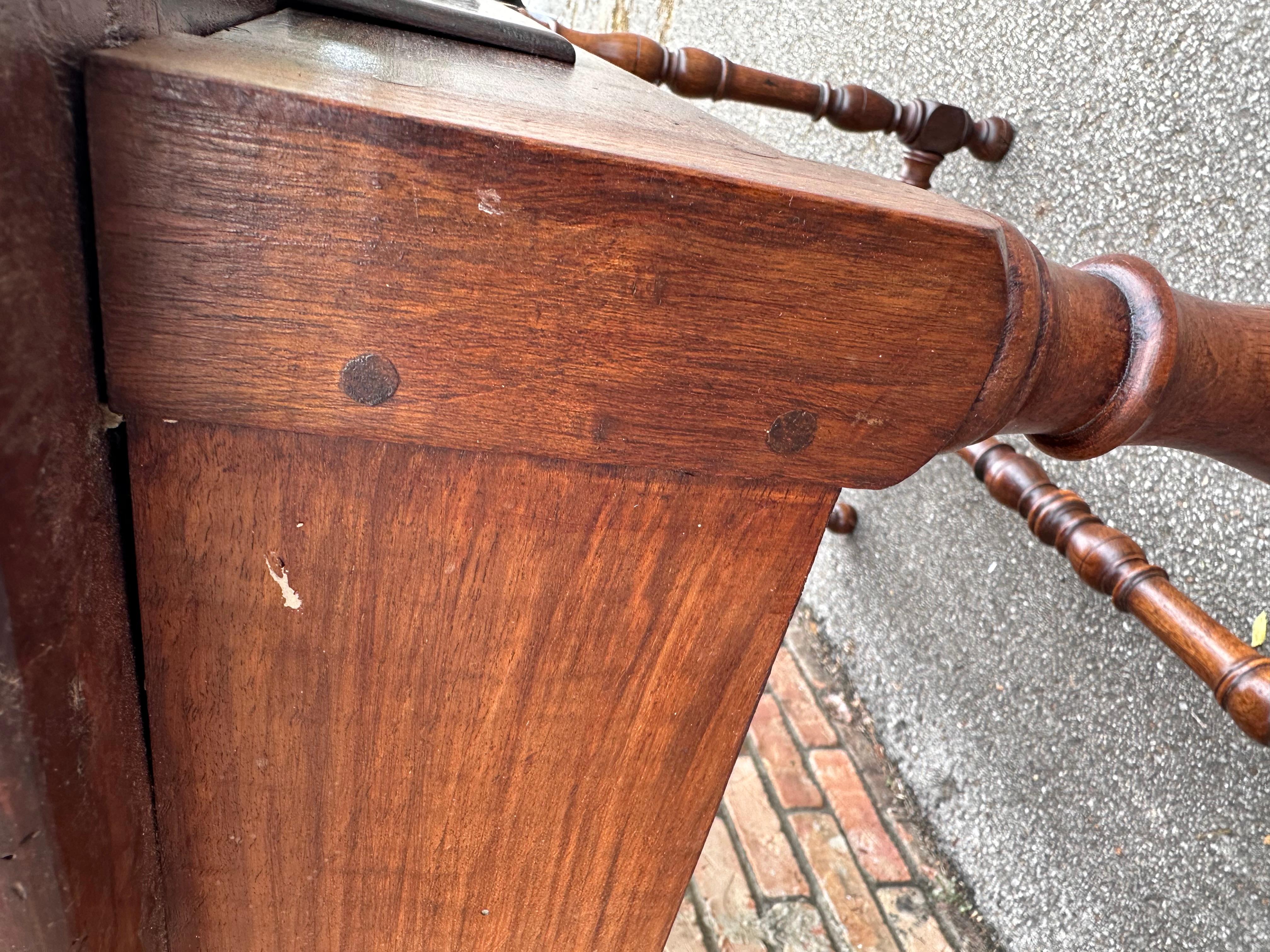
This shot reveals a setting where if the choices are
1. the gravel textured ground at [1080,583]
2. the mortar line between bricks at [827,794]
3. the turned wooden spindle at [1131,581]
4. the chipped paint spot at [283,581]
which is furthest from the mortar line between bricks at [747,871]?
the chipped paint spot at [283,581]

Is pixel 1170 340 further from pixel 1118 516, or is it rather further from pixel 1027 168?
pixel 1027 168

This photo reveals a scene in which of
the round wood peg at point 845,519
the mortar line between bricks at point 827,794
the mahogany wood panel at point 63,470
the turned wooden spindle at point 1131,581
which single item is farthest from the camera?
the round wood peg at point 845,519

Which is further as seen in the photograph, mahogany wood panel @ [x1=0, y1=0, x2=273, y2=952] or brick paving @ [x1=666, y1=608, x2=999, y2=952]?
brick paving @ [x1=666, y1=608, x2=999, y2=952]

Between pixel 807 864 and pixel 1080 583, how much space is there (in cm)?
74

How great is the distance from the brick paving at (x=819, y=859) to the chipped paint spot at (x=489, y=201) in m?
1.30

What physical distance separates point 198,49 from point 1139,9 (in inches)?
56.1

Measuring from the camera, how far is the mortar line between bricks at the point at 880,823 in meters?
1.62

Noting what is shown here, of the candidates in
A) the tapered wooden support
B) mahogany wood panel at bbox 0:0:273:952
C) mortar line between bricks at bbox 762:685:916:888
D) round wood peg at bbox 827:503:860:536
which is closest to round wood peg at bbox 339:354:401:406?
the tapered wooden support

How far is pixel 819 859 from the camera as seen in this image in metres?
1.73

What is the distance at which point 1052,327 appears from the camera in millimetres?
497

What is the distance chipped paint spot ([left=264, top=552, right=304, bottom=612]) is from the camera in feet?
1.60

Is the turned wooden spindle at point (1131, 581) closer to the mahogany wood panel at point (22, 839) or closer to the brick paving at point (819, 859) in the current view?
the brick paving at point (819, 859)

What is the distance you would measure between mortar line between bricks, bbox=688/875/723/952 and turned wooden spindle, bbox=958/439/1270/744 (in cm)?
81

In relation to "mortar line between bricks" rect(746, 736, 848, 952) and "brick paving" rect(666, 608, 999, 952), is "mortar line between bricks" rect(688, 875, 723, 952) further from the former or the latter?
"mortar line between bricks" rect(746, 736, 848, 952)
